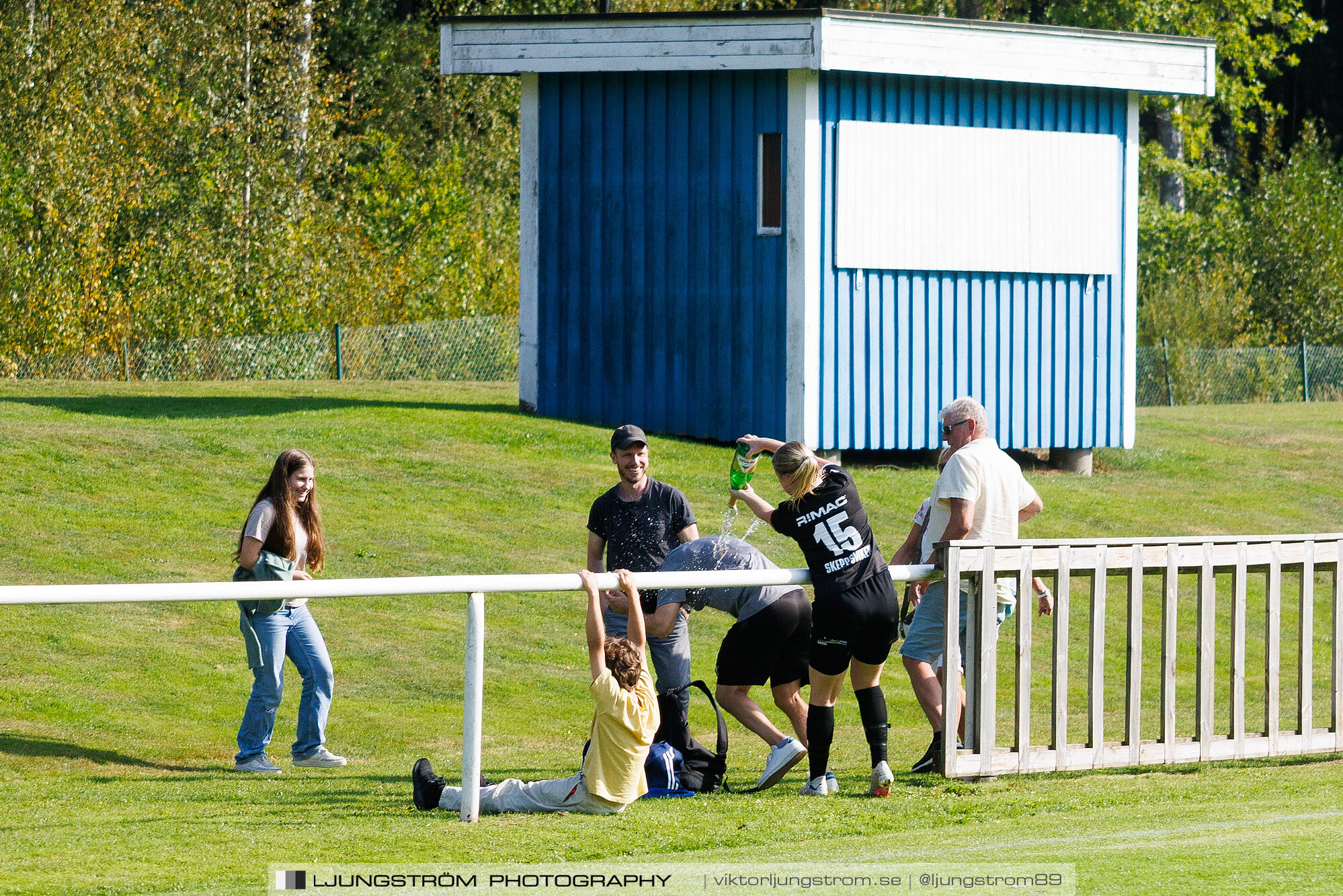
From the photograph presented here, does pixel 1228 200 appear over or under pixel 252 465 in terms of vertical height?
over

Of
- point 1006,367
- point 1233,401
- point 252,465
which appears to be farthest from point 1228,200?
point 252,465

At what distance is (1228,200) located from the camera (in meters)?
45.7

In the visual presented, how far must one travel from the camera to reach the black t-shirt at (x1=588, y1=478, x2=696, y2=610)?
886 cm

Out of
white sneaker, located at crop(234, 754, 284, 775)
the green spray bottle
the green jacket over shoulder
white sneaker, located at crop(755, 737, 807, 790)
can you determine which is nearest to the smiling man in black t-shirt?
the green spray bottle

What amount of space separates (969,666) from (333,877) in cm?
327

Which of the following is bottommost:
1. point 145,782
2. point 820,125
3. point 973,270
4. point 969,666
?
point 145,782

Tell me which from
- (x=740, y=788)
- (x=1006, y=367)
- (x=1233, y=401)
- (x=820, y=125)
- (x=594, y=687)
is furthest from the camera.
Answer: (x=1233, y=401)

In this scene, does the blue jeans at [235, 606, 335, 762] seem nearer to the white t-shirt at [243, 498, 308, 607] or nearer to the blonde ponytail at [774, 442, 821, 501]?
the white t-shirt at [243, 498, 308, 607]

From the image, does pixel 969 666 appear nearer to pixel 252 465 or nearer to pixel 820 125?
pixel 252 465

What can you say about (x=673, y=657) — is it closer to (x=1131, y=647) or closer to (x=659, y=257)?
(x=1131, y=647)

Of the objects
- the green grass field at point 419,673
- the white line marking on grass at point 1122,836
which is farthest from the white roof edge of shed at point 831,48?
the white line marking on grass at point 1122,836

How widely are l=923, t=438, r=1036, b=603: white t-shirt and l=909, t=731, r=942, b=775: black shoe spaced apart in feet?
2.46

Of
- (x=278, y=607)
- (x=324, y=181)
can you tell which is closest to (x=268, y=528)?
(x=278, y=607)

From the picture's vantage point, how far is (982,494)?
8594 millimetres
